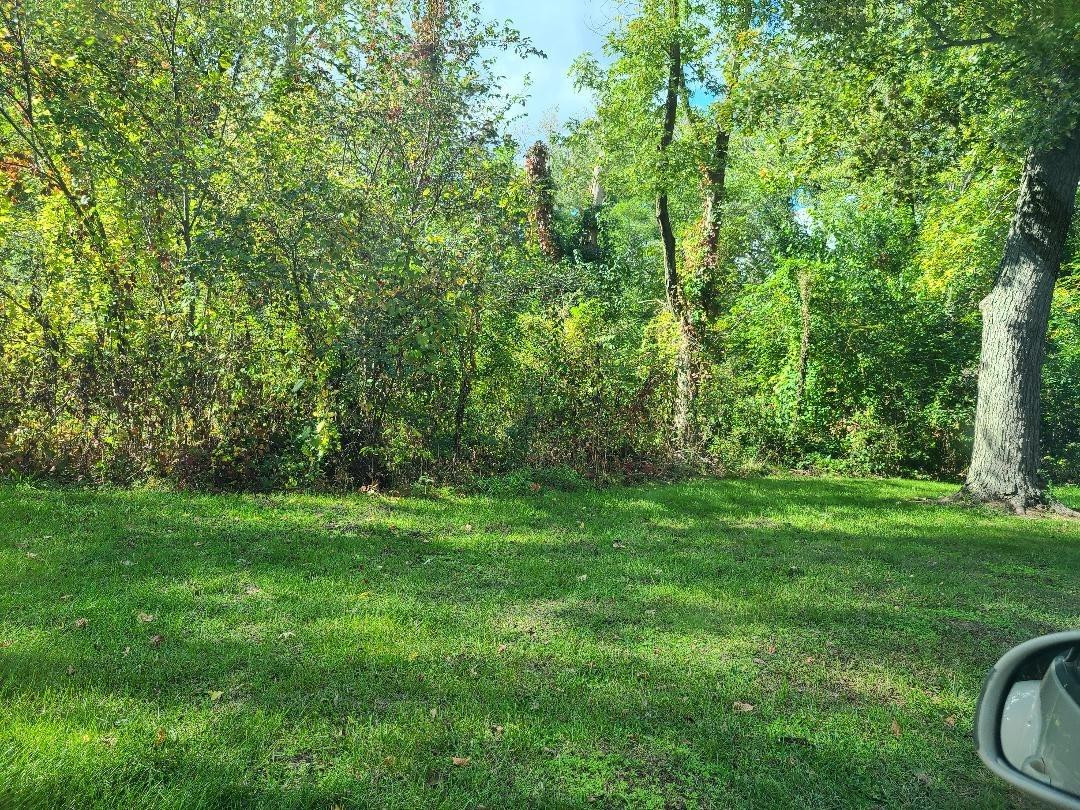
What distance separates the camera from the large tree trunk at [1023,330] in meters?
9.27

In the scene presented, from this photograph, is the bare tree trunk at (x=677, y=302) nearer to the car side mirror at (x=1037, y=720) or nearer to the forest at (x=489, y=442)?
the forest at (x=489, y=442)

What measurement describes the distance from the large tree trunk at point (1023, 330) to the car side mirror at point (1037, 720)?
31.2ft

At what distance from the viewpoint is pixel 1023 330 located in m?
9.45

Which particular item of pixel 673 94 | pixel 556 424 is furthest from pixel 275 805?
pixel 673 94

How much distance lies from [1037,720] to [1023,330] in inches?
392

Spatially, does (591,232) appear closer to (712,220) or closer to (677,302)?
(712,220)

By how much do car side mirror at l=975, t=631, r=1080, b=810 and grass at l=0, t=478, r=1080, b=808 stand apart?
5.40 ft

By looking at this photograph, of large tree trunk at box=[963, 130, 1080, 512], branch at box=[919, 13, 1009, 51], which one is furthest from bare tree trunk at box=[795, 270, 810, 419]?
branch at box=[919, 13, 1009, 51]

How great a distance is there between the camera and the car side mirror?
1.28 m

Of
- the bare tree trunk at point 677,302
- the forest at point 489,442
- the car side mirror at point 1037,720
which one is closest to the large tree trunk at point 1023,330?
the forest at point 489,442

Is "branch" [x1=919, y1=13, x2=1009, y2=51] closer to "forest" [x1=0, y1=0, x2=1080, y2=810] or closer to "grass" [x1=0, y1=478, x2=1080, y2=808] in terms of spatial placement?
"forest" [x1=0, y1=0, x2=1080, y2=810]

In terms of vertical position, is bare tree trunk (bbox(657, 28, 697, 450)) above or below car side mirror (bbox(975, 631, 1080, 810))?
above

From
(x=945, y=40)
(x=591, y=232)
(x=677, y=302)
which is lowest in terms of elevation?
(x=677, y=302)

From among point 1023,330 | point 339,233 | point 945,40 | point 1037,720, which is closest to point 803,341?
point 1023,330
